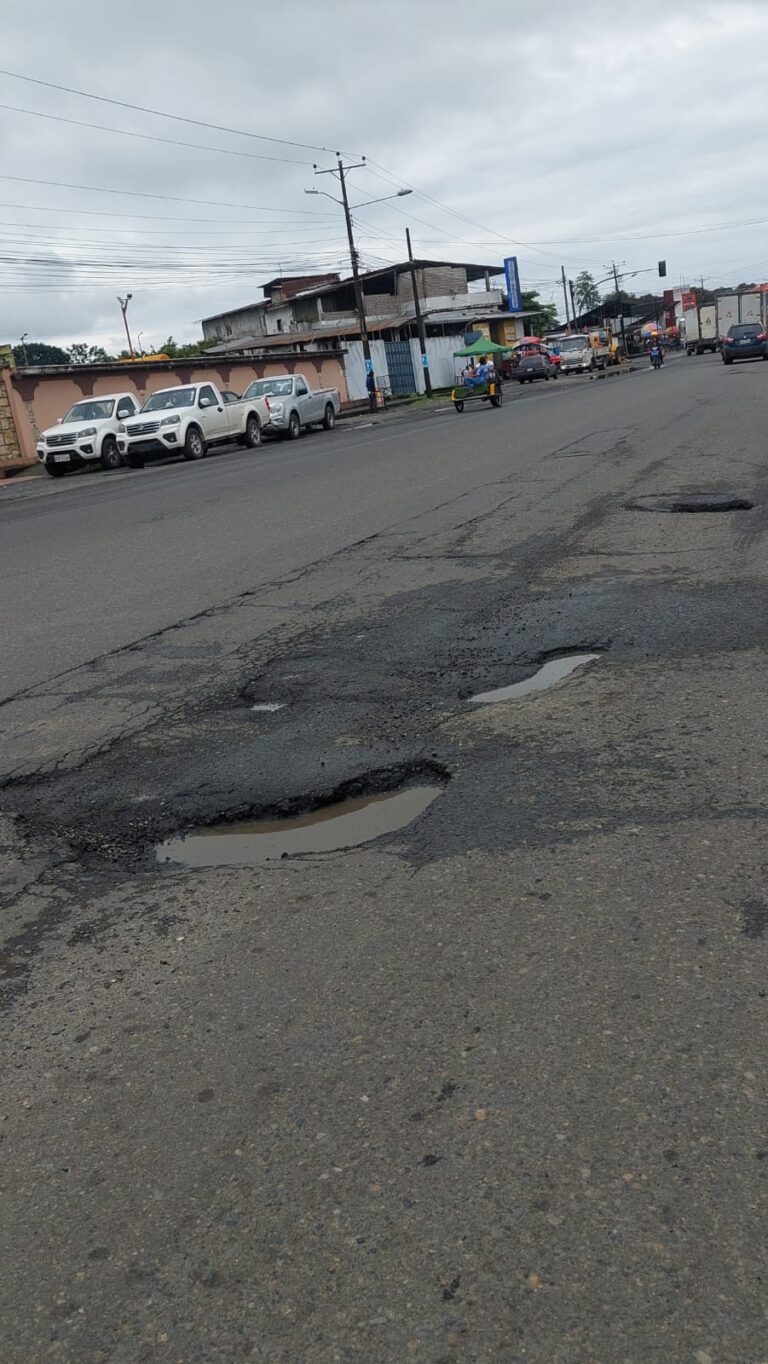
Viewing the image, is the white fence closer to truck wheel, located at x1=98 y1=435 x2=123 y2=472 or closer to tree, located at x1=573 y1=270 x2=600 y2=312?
truck wheel, located at x1=98 y1=435 x2=123 y2=472

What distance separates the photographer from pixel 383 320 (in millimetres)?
74125

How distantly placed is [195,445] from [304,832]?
26.3m

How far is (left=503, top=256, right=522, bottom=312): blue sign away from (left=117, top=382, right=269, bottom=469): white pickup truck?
188 feet

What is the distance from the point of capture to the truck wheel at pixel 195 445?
2909 cm

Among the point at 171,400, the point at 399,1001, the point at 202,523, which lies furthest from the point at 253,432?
the point at 399,1001

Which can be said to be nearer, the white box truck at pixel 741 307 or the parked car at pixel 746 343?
the parked car at pixel 746 343

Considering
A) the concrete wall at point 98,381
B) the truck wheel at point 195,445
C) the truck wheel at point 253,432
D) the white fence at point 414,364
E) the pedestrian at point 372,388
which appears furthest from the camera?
the white fence at point 414,364

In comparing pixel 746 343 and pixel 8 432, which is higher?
pixel 8 432

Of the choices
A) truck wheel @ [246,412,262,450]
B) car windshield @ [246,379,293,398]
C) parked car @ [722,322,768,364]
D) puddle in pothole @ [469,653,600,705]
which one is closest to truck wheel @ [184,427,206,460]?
truck wheel @ [246,412,262,450]

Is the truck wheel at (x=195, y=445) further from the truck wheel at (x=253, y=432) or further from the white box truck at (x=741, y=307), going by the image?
the white box truck at (x=741, y=307)

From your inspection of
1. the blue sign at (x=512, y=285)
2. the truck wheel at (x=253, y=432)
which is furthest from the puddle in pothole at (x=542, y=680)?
the blue sign at (x=512, y=285)

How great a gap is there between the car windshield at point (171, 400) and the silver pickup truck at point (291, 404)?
2.83 meters

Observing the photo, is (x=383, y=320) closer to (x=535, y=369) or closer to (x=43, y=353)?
(x=535, y=369)

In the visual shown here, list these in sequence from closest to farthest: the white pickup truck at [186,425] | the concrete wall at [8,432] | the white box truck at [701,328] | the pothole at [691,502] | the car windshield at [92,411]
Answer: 1. the pothole at [691,502]
2. the white pickup truck at [186,425]
3. the car windshield at [92,411]
4. the concrete wall at [8,432]
5. the white box truck at [701,328]
